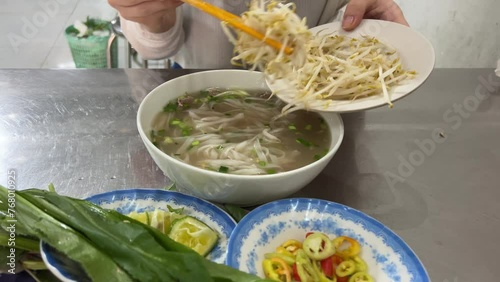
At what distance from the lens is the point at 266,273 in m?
0.85

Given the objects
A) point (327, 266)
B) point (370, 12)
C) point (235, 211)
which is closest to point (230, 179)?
point (235, 211)

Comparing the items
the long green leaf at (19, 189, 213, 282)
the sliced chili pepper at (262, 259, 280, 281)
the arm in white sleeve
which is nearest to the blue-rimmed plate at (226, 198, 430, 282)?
the sliced chili pepper at (262, 259, 280, 281)

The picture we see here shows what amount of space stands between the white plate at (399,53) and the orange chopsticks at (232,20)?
0.48 ft

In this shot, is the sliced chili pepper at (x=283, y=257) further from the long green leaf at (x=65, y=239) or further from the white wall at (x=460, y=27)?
the white wall at (x=460, y=27)

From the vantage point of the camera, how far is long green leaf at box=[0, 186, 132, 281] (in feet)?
2.32

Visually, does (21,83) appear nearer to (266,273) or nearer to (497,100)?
(266,273)

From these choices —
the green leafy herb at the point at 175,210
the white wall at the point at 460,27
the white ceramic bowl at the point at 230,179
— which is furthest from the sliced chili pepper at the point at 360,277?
the white wall at the point at 460,27

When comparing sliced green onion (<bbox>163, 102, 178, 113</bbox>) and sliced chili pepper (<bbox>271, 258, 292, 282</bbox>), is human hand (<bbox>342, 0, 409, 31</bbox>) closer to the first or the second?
sliced green onion (<bbox>163, 102, 178, 113</bbox>)

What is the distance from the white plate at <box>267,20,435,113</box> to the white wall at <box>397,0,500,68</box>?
4.10 ft

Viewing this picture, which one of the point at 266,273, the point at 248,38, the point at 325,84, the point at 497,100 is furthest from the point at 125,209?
the point at 497,100

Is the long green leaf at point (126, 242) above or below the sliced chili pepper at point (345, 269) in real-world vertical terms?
above
